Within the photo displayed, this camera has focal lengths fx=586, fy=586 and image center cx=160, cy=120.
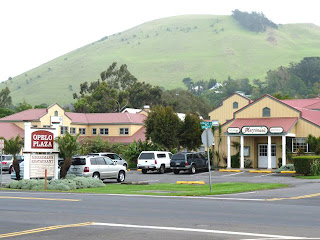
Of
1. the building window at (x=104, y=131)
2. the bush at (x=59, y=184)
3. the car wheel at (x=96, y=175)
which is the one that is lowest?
the bush at (x=59, y=184)

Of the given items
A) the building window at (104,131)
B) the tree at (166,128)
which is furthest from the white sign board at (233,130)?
the building window at (104,131)

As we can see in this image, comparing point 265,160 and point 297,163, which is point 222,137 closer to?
point 265,160

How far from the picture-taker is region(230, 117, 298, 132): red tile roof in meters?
47.7

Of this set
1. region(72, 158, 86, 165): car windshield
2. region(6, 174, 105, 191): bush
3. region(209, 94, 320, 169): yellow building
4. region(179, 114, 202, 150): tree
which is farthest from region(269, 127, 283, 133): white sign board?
region(6, 174, 105, 191): bush

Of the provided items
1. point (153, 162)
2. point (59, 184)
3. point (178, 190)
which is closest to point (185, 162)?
point (153, 162)

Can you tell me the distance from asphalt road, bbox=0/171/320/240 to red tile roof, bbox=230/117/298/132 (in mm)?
24524

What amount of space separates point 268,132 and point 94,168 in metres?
18.9

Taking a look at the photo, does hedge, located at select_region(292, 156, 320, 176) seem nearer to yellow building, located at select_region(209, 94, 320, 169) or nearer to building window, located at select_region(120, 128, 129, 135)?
yellow building, located at select_region(209, 94, 320, 169)

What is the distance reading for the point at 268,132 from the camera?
47.7m

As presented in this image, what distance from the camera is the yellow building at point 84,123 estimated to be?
74.9 meters

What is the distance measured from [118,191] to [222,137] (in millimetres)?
25959

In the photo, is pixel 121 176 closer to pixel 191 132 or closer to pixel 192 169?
pixel 192 169

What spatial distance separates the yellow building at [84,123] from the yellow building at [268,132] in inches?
956

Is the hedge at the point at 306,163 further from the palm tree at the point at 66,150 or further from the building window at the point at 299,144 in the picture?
the palm tree at the point at 66,150
